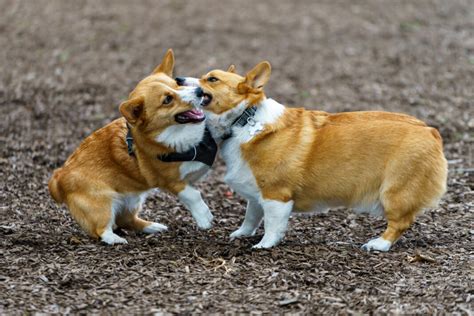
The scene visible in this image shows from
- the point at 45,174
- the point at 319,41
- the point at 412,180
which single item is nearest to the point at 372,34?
the point at 319,41

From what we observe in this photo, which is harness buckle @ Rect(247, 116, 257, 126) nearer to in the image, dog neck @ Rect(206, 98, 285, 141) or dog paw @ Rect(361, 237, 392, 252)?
dog neck @ Rect(206, 98, 285, 141)

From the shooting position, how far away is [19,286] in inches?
203

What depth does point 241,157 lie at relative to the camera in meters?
5.92

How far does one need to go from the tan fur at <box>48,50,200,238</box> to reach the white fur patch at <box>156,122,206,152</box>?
0.16ft

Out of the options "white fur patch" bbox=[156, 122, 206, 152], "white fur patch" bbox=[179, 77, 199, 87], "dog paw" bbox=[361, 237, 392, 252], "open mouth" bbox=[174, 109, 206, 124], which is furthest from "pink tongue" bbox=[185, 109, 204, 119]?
"dog paw" bbox=[361, 237, 392, 252]

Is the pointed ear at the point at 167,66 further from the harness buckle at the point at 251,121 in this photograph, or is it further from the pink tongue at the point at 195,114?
the harness buckle at the point at 251,121

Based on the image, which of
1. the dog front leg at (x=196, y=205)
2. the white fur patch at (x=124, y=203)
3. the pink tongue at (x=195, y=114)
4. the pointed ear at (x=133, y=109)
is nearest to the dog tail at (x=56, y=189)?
the white fur patch at (x=124, y=203)

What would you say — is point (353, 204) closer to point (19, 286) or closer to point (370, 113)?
point (370, 113)

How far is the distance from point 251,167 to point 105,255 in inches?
51.0

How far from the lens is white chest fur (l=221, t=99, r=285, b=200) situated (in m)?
5.91

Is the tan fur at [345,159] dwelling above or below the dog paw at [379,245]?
above

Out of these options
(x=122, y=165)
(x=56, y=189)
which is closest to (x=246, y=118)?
(x=122, y=165)

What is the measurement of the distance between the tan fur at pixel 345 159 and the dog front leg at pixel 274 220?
0.20ft

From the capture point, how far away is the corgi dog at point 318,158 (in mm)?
5750
